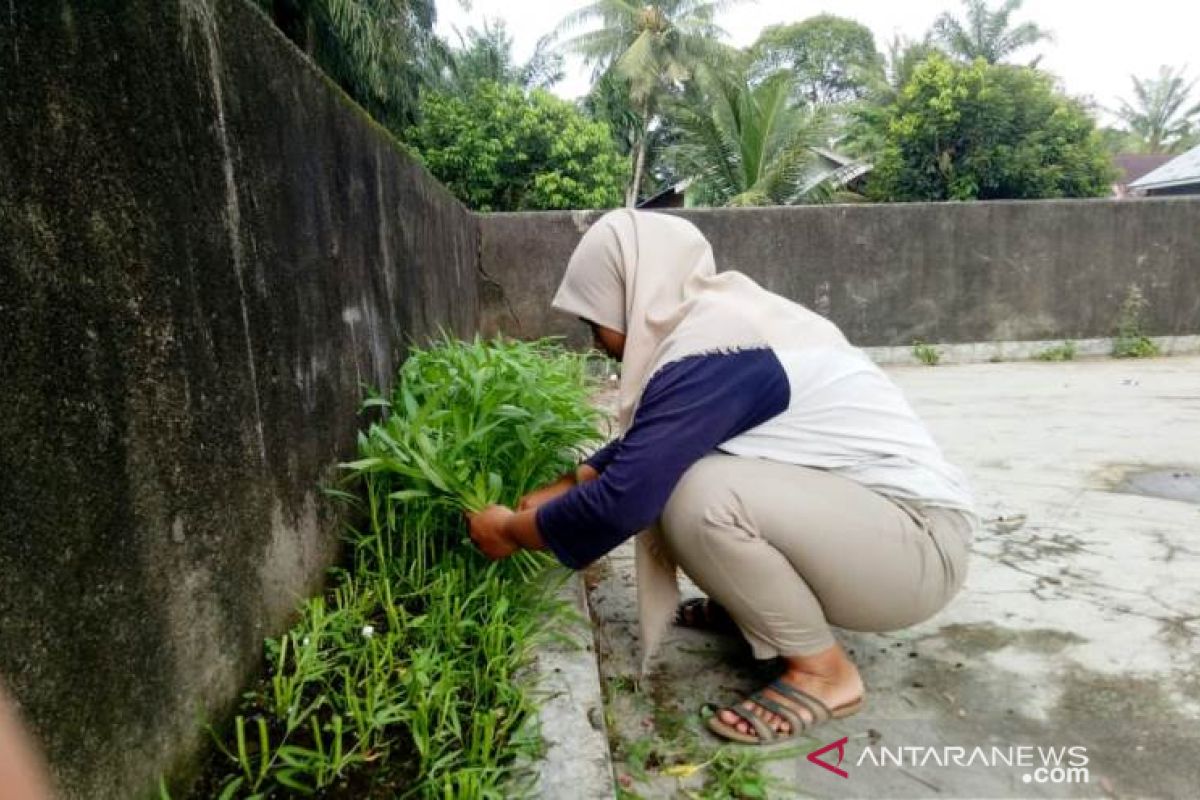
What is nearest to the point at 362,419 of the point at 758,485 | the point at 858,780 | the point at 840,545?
the point at 758,485

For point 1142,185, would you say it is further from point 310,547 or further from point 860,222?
point 310,547

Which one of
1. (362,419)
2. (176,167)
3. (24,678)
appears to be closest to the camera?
(24,678)

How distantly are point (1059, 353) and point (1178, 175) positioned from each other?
13223 mm

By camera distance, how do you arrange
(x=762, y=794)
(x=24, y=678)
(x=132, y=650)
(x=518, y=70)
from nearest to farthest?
(x=24, y=678), (x=132, y=650), (x=762, y=794), (x=518, y=70)

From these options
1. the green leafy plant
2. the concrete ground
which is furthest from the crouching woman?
the green leafy plant

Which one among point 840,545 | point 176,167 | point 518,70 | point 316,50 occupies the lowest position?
point 840,545

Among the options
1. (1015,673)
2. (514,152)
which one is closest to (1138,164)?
(514,152)

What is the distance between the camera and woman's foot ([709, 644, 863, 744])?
1.69 meters

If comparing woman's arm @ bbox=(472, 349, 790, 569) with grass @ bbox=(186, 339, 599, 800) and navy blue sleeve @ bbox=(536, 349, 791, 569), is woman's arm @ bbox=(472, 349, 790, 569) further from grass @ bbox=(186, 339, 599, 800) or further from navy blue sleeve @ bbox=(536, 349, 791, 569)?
grass @ bbox=(186, 339, 599, 800)

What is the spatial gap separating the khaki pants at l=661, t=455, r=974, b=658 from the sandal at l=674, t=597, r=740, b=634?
424mm

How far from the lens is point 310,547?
71.1 inches

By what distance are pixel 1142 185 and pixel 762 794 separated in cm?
2144

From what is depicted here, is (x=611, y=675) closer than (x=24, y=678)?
No

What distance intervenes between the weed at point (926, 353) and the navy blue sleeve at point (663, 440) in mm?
6825
